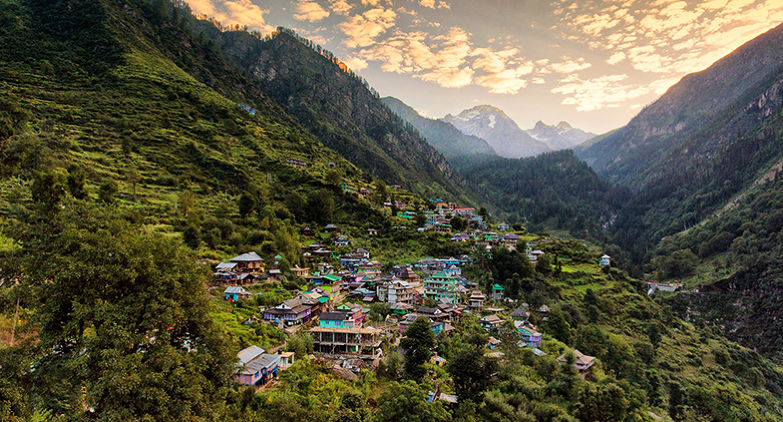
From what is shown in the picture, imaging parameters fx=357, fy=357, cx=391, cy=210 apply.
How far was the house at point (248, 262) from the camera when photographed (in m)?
44.3

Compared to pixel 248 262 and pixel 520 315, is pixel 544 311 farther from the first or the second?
pixel 248 262

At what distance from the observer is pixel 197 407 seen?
46.8 ft

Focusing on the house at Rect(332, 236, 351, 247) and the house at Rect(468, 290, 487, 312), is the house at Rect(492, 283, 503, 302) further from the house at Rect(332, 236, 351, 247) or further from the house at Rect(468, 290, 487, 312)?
the house at Rect(332, 236, 351, 247)

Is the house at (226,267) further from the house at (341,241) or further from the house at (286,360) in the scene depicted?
the house at (341,241)

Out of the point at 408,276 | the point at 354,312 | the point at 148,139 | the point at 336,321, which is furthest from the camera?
the point at 148,139

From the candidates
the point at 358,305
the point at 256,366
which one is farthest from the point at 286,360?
the point at 358,305

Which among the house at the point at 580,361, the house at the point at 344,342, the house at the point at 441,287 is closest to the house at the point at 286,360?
the house at the point at 344,342

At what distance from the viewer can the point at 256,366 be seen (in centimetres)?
2247

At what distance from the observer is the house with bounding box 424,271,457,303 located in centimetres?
4993

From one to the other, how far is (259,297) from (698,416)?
48607mm

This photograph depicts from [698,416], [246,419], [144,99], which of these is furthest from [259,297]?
[144,99]

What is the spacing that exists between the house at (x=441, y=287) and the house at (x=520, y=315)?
26.2 feet

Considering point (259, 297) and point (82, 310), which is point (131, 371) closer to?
point (82, 310)

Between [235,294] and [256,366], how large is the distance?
15741 millimetres
